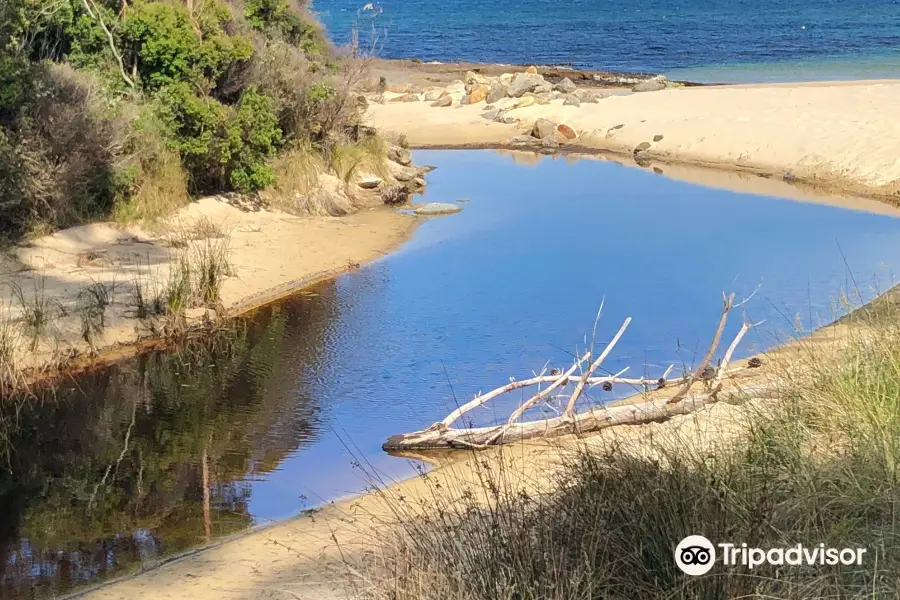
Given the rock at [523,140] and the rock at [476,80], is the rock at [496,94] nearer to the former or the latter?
the rock at [476,80]

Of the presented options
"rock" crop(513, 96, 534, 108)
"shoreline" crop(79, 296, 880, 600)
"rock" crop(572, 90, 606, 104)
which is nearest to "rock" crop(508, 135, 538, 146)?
"rock" crop(513, 96, 534, 108)

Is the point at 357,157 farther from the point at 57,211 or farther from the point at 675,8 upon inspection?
the point at 675,8

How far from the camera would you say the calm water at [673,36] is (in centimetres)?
4294

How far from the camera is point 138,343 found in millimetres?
12328

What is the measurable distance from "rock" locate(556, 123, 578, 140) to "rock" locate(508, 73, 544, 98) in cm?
377

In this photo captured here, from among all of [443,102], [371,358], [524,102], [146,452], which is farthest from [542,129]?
[146,452]

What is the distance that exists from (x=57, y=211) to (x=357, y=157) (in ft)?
23.6

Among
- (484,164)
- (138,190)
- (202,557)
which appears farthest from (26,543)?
(484,164)

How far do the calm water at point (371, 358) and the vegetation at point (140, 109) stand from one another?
323 cm

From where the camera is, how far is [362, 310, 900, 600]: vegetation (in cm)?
454

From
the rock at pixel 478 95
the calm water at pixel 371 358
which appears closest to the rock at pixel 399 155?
the calm water at pixel 371 358

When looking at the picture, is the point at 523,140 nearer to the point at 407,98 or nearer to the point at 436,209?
the point at 407,98

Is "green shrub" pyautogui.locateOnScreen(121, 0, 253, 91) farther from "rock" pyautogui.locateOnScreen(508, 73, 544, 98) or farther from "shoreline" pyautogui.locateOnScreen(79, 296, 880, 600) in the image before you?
"rock" pyautogui.locateOnScreen(508, 73, 544, 98)

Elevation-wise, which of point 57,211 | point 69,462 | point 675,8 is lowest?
point 69,462
